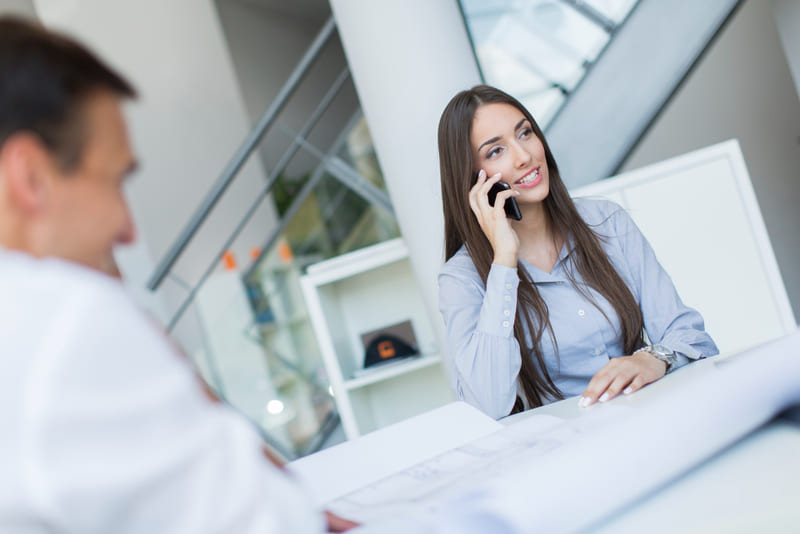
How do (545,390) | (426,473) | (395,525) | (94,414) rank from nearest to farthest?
(94,414), (395,525), (426,473), (545,390)

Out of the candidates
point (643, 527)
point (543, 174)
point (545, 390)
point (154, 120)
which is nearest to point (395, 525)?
point (643, 527)

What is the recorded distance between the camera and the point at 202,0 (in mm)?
6820

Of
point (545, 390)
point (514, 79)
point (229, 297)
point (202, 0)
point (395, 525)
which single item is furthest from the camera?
point (202, 0)

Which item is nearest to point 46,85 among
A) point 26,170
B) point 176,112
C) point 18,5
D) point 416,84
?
point 26,170

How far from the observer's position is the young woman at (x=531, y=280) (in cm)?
141

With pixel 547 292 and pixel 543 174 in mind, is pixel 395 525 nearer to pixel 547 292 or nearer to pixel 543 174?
pixel 547 292

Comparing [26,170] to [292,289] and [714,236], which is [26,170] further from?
[292,289]

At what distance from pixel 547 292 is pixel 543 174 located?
307mm

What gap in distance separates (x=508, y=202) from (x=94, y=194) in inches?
49.5

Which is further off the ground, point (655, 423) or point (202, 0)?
point (202, 0)

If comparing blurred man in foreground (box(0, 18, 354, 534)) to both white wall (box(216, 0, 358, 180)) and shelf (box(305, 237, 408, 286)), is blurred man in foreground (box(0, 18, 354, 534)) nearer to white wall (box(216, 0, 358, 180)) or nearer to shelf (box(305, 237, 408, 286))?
shelf (box(305, 237, 408, 286))

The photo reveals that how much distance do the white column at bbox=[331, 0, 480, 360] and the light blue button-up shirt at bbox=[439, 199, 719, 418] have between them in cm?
62

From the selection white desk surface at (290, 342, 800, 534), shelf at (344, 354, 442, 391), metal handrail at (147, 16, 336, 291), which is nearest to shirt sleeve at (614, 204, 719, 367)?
white desk surface at (290, 342, 800, 534)

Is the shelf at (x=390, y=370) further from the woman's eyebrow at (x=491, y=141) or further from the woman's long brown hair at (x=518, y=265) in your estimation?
the woman's eyebrow at (x=491, y=141)
